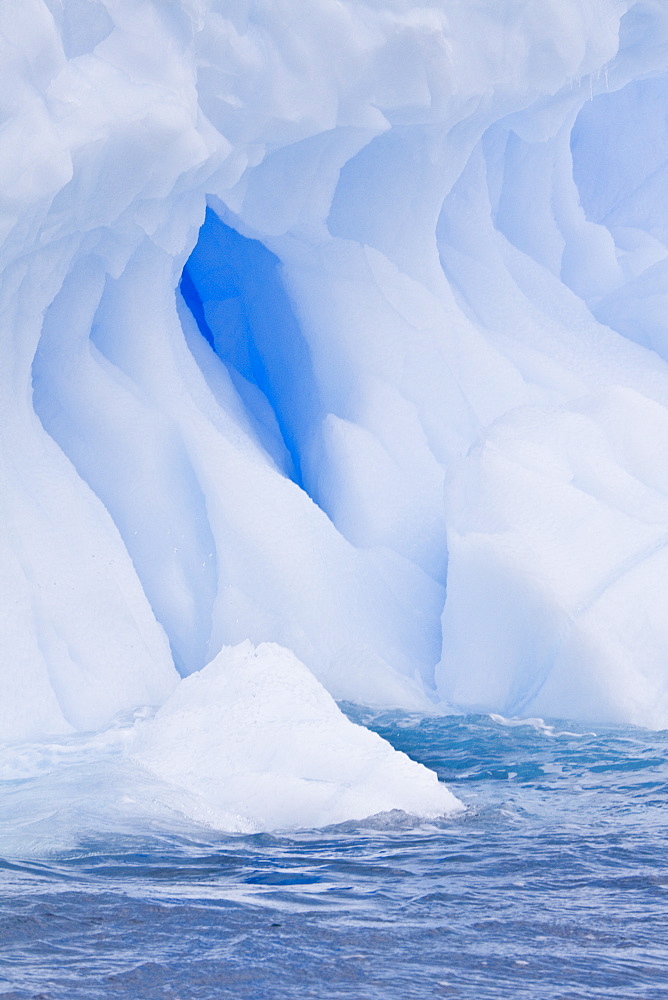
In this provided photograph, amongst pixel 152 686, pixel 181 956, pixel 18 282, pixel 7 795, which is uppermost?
pixel 18 282

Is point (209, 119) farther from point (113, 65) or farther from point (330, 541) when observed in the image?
point (330, 541)

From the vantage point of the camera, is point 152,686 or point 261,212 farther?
point 261,212

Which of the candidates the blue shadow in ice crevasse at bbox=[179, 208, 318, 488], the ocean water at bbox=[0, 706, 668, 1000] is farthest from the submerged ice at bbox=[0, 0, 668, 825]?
the ocean water at bbox=[0, 706, 668, 1000]

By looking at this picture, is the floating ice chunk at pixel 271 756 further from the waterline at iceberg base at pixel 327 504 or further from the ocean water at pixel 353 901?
the ocean water at pixel 353 901

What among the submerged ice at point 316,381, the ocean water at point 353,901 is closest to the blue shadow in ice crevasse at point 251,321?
the submerged ice at point 316,381

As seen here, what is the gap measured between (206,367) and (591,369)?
8.85 feet

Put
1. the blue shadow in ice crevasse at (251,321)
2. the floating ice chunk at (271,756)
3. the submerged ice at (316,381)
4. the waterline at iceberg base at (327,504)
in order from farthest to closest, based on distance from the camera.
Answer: the blue shadow in ice crevasse at (251,321)
the submerged ice at (316,381)
the floating ice chunk at (271,756)
the waterline at iceberg base at (327,504)

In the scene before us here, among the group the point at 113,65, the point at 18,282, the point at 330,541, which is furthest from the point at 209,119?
the point at 330,541

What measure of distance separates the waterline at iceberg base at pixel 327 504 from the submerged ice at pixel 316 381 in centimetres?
2

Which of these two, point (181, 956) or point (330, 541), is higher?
point (330, 541)

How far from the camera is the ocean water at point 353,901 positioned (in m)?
2.83

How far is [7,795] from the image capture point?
15.0 ft

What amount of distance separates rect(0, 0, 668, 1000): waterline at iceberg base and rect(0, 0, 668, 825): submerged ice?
0.9 inches

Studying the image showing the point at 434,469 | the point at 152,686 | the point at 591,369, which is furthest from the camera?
the point at 591,369
